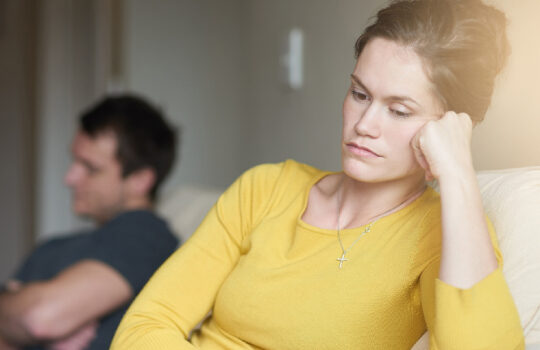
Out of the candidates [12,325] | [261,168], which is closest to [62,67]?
[12,325]

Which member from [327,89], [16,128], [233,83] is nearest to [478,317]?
[327,89]

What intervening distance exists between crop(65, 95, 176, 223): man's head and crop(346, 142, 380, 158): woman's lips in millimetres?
1151

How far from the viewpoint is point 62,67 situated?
11.3 ft

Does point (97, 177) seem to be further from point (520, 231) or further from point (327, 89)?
point (520, 231)

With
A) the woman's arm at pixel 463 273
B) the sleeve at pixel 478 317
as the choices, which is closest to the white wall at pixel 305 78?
the woman's arm at pixel 463 273

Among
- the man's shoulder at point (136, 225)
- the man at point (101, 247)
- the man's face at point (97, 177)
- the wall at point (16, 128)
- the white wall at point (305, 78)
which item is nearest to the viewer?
the white wall at point (305, 78)

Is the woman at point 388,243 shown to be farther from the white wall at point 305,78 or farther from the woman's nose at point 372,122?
the white wall at point 305,78

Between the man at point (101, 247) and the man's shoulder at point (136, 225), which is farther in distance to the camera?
the man's shoulder at point (136, 225)

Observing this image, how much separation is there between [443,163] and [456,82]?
112 millimetres

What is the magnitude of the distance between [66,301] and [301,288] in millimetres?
835

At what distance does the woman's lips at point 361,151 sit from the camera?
2.76ft

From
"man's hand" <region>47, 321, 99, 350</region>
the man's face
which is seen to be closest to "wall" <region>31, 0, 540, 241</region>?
the man's face

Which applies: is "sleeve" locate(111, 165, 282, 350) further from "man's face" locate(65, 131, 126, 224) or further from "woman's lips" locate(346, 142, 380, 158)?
"man's face" locate(65, 131, 126, 224)

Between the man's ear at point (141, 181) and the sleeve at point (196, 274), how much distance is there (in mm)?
911
